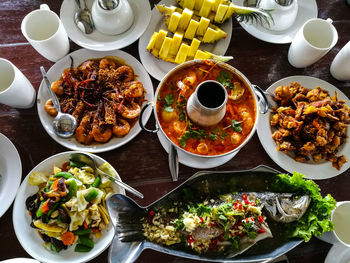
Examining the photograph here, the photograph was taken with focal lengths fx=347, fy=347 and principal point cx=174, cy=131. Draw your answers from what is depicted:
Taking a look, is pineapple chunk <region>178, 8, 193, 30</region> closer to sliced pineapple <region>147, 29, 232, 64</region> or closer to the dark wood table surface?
sliced pineapple <region>147, 29, 232, 64</region>

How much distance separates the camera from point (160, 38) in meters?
2.21

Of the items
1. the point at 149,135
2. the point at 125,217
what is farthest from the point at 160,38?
the point at 125,217

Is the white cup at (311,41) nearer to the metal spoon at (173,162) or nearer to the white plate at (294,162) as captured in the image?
the white plate at (294,162)

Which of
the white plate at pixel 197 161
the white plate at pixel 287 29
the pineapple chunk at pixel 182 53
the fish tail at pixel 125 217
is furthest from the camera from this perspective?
the white plate at pixel 287 29

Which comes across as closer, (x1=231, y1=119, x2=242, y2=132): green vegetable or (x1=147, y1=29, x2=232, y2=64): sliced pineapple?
(x1=231, y1=119, x2=242, y2=132): green vegetable

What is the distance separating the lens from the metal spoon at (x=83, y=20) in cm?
227

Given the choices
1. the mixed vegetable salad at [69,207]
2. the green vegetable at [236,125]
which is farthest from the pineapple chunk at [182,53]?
the mixed vegetable salad at [69,207]

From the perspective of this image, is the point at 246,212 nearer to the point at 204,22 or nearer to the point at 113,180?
the point at 113,180

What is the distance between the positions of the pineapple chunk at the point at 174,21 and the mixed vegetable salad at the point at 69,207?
3.21 feet

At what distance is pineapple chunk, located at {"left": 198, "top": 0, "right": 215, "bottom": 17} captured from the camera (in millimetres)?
2201

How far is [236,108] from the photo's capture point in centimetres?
200

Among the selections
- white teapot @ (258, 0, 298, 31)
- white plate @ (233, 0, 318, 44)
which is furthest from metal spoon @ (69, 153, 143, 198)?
white teapot @ (258, 0, 298, 31)

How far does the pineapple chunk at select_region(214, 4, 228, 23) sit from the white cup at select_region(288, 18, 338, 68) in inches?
19.0

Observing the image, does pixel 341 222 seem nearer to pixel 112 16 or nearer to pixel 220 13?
pixel 220 13
